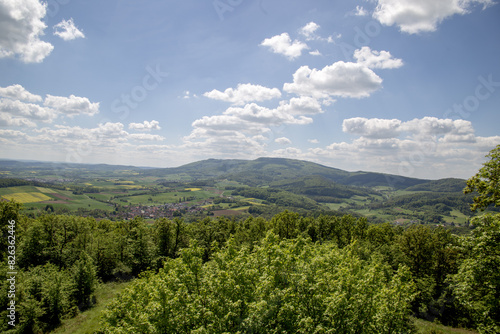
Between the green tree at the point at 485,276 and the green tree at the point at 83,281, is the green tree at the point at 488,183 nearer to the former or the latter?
the green tree at the point at 485,276

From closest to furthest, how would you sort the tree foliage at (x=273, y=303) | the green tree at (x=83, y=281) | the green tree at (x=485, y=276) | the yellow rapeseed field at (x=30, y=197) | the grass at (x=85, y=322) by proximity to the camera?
the green tree at (x=485, y=276)
the tree foliage at (x=273, y=303)
the grass at (x=85, y=322)
the green tree at (x=83, y=281)
the yellow rapeseed field at (x=30, y=197)

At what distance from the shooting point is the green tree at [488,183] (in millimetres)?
16109

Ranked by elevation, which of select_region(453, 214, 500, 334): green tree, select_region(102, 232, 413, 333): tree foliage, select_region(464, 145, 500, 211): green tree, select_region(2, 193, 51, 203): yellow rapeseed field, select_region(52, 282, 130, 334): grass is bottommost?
select_region(2, 193, 51, 203): yellow rapeseed field

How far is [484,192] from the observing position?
16.8 meters

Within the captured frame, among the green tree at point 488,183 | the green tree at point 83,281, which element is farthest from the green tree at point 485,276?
the green tree at point 83,281

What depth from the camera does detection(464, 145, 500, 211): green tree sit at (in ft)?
52.9

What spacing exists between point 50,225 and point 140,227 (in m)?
16.2

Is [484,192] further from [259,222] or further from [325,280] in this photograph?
[259,222]

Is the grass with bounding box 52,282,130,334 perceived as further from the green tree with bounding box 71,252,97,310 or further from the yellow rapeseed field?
the yellow rapeseed field

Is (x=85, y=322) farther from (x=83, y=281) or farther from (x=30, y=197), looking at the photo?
(x=30, y=197)

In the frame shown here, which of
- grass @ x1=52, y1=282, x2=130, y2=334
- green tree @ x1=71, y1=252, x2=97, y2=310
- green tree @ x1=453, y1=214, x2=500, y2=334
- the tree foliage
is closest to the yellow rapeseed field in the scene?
green tree @ x1=71, y1=252, x2=97, y2=310

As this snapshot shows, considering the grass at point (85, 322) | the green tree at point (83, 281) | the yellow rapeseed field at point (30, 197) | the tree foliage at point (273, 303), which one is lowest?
the yellow rapeseed field at point (30, 197)

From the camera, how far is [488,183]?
16.8 meters

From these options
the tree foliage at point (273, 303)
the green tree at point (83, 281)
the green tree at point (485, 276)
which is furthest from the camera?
the green tree at point (83, 281)
